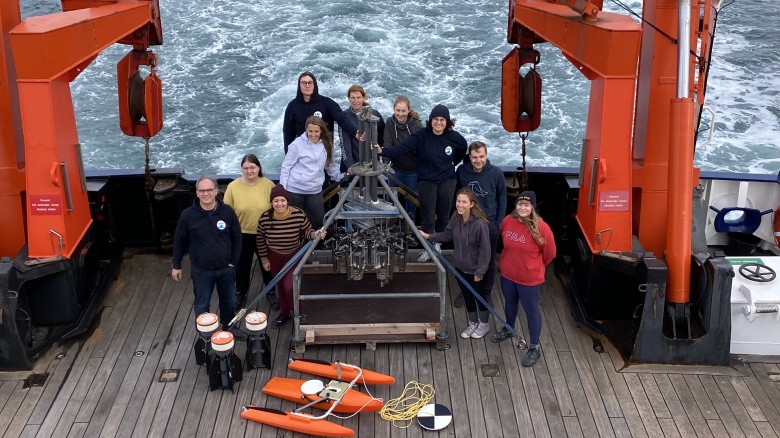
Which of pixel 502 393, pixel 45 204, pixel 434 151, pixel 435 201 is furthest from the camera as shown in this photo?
pixel 435 201

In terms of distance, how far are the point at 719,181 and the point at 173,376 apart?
527cm

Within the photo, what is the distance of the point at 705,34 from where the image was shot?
5.94 meters

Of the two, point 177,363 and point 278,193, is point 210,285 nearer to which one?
point 177,363

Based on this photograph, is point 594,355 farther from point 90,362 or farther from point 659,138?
point 90,362

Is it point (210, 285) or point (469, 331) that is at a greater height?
point (210, 285)

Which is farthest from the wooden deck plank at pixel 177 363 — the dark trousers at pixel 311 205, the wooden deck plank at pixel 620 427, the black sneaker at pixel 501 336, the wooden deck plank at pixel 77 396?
the wooden deck plank at pixel 620 427

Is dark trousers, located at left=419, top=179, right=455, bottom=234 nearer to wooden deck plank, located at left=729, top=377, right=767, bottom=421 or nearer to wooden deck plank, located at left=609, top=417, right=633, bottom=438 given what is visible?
wooden deck plank, located at left=609, top=417, right=633, bottom=438

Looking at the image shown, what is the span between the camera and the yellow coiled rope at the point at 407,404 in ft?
17.3

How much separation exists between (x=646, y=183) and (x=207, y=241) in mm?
3416

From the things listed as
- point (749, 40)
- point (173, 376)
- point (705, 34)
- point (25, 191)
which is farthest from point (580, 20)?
point (749, 40)

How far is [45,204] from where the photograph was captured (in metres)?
6.00

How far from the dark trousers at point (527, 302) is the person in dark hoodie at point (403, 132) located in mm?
1632

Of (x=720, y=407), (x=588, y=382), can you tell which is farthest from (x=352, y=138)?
(x=720, y=407)

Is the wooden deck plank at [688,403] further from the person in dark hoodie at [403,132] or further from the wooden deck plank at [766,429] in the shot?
the person in dark hoodie at [403,132]
